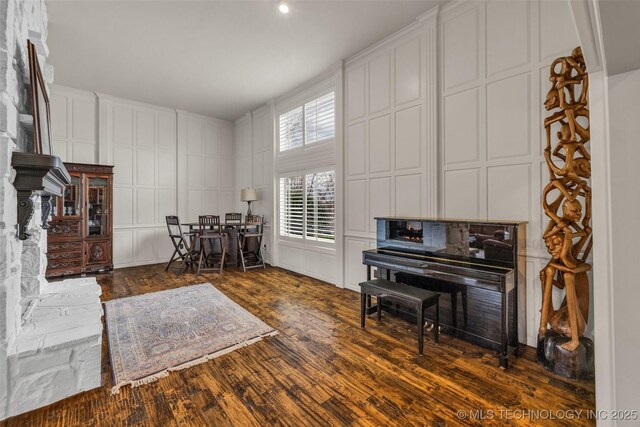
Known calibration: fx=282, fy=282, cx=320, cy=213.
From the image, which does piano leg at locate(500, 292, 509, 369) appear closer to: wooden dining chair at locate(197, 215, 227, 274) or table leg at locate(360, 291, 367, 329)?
table leg at locate(360, 291, 367, 329)

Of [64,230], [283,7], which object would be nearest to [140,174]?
[64,230]

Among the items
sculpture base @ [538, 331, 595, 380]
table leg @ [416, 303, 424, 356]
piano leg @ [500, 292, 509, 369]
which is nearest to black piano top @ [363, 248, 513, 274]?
piano leg @ [500, 292, 509, 369]

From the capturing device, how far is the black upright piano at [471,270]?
2.24 meters

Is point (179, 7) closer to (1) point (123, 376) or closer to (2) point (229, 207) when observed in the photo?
(1) point (123, 376)

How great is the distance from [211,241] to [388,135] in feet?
13.6

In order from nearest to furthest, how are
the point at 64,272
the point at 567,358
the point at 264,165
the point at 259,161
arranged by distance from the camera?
the point at 567,358, the point at 64,272, the point at 264,165, the point at 259,161

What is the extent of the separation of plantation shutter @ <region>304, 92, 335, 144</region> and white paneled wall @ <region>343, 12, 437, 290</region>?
1.32 ft

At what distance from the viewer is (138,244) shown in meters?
5.88

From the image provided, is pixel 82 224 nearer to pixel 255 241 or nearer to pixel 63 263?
pixel 63 263

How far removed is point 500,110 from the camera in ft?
8.68

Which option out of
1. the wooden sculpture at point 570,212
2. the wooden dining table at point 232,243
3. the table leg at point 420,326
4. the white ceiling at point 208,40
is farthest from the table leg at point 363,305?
the wooden dining table at point 232,243

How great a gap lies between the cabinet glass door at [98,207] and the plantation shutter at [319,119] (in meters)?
3.85

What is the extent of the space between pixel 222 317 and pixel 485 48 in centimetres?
384

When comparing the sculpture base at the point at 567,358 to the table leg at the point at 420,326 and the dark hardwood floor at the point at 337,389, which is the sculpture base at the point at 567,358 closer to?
the dark hardwood floor at the point at 337,389
